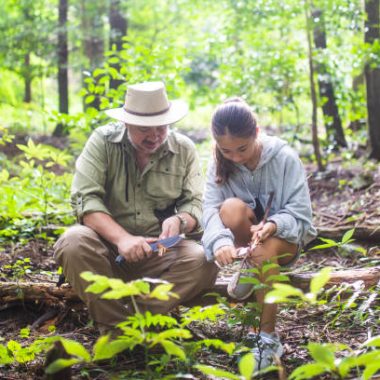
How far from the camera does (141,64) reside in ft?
20.8

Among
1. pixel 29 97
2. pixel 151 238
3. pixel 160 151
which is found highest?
pixel 160 151

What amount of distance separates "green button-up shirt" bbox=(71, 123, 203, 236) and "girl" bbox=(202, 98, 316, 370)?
0.89 feet

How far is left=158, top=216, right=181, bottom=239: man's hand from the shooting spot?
11.1 ft

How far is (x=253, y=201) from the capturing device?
11.2 ft

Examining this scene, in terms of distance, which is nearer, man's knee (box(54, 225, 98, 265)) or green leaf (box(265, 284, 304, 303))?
green leaf (box(265, 284, 304, 303))

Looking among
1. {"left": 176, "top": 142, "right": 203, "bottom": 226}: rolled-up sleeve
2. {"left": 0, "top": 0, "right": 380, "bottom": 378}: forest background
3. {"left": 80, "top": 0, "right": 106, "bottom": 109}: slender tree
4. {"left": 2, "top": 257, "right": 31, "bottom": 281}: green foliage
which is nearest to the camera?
{"left": 176, "top": 142, "right": 203, "bottom": 226}: rolled-up sleeve

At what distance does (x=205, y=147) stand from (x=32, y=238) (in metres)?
5.87

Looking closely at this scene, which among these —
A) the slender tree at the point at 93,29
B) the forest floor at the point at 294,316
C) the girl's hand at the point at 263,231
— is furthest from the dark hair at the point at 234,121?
the slender tree at the point at 93,29

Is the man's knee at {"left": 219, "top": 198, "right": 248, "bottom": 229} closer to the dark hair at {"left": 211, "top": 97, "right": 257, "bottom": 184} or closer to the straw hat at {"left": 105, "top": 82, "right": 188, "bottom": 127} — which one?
the dark hair at {"left": 211, "top": 97, "right": 257, "bottom": 184}

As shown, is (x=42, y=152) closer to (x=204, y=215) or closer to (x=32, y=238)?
(x=32, y=238)

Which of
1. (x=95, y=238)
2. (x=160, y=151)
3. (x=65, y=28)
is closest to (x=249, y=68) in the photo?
(x=65, y=28)

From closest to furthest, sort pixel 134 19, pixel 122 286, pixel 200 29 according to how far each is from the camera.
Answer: pixel 122 286 → pixel 134 19 → pixel 200 29

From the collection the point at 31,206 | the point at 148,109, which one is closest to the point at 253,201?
the point at 148,109

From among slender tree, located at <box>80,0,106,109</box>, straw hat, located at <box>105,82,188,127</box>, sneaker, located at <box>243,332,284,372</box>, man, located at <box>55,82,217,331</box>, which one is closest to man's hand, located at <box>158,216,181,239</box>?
man, located at <box>55,82,217,331</box>
